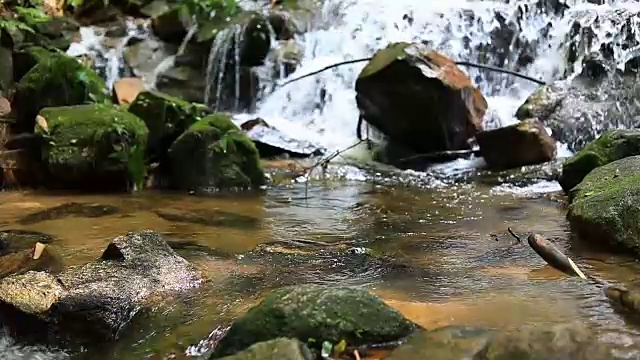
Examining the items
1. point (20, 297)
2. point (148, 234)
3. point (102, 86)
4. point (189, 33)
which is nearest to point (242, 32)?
point (189, 33)

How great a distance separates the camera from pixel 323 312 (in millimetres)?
2693

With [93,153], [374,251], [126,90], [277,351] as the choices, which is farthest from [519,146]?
[277,351]

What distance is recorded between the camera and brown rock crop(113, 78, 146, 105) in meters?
9.91

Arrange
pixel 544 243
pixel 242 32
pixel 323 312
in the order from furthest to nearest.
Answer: pixel 242 32 < pixel 544 243 < pixel 323 312

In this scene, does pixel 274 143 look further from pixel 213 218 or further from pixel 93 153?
pixel 213 218

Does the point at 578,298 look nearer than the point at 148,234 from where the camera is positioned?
Yes

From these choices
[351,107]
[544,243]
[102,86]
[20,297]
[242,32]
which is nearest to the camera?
[20,297]

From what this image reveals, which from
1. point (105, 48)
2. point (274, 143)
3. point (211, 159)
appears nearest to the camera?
point (211, 159)

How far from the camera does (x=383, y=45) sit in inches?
500

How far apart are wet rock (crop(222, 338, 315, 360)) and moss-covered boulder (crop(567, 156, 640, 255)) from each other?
2454mm

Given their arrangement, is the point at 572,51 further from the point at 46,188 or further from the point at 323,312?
the point at 323,312

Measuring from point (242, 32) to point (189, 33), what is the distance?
1.09 metres

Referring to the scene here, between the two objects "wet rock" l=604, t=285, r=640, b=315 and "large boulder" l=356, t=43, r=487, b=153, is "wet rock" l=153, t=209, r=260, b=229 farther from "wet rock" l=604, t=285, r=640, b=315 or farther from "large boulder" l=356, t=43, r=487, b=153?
"large boulder" l=356, t=43, r=487, b=153

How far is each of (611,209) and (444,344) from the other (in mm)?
2232
